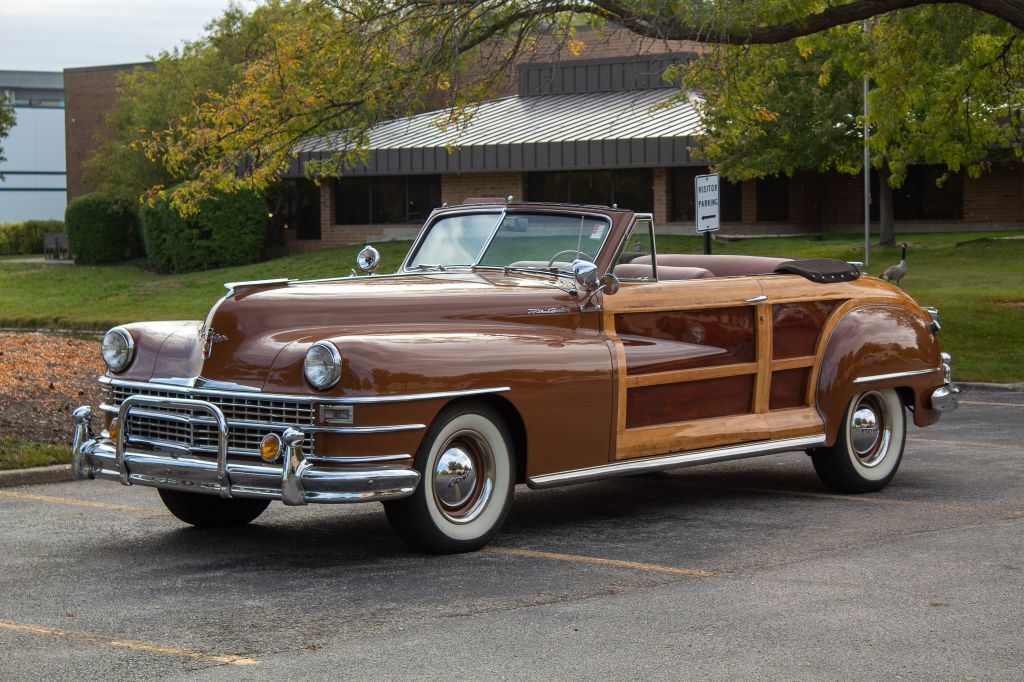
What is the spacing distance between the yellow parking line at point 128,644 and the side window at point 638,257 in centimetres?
400

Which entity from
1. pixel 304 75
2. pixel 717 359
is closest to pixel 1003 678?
pixel 717 359

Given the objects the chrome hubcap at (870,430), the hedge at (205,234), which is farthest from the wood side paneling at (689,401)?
the hedge at (205,234)

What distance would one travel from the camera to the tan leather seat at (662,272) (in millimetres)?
8945

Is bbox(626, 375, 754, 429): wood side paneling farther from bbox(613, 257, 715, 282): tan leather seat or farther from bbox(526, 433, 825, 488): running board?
bbox(613, 257, 715, 282): tan leather seat

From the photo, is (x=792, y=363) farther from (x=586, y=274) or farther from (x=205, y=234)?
(x=205, y=234)

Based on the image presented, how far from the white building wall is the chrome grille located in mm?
73476

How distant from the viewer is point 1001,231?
42.2 meters

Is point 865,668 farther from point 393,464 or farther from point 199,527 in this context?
point 199,527

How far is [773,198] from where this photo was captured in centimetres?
4256

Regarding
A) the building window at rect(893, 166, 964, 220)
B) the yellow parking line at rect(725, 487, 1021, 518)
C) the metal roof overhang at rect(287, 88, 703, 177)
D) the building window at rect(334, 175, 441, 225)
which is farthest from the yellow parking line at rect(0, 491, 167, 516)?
the building window at rect(893, 166, 964, 220)

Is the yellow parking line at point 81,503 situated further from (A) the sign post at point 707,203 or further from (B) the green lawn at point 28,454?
(A) the sign post at point 707,203

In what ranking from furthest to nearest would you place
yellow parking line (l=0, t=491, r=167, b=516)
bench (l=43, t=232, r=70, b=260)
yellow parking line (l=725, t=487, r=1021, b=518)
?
1. bench (l=43, t=232, r=70, b=260)
2. yellow parking line (l=0, t=491, r=167, b=516)
3. yellow parking line (l=725, t=487, r=1021, b=518)

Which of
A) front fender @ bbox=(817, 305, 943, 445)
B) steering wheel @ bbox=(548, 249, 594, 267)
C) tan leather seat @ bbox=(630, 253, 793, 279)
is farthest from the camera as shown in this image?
tan leather seat @ bbox=(630, 253, 793, 279)

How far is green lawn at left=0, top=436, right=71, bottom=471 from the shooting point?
33.8ft
